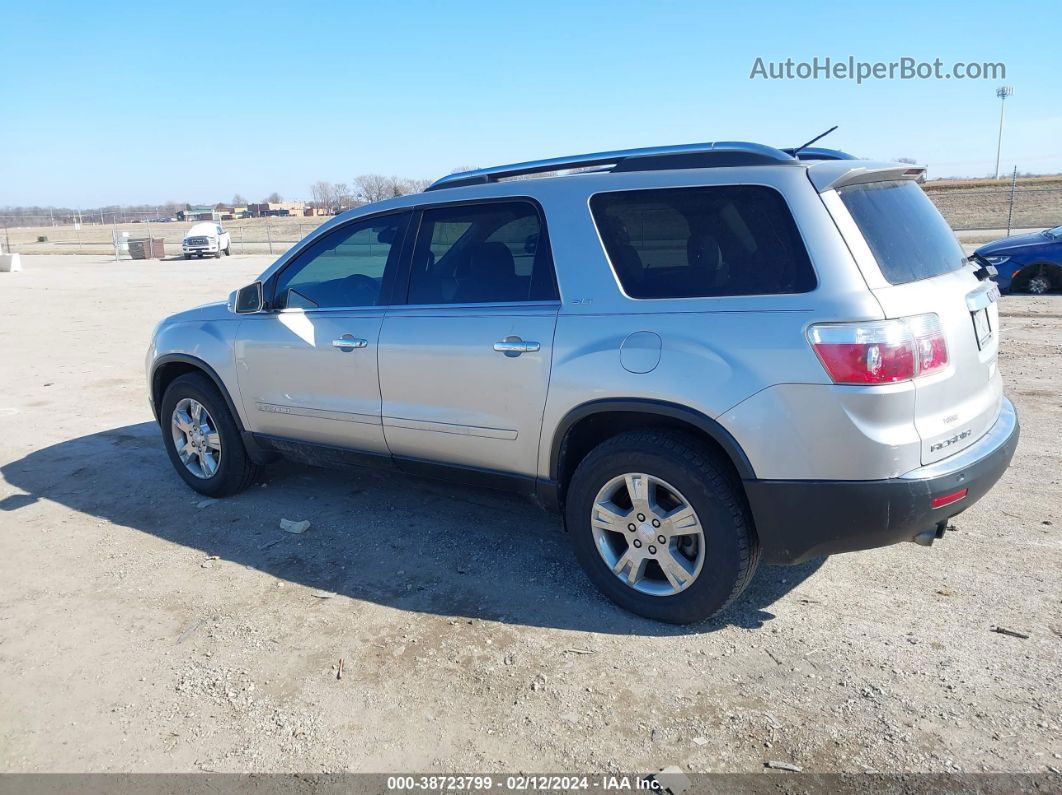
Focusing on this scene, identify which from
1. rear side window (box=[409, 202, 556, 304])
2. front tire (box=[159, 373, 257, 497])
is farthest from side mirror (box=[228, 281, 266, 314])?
rear side window (box=[409, 202, 556, 304])

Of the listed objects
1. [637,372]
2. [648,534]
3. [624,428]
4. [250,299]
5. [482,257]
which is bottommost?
[648,534]

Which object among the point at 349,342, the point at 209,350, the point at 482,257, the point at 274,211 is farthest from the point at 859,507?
the point at 274,211

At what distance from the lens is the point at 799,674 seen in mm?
3291

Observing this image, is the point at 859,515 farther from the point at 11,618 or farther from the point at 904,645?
the point at 11,618

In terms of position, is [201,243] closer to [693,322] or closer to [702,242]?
[702,242]

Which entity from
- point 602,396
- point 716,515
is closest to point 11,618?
point 602,396

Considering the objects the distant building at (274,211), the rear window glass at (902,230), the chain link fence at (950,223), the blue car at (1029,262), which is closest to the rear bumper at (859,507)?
the rear window glass at (902,230)

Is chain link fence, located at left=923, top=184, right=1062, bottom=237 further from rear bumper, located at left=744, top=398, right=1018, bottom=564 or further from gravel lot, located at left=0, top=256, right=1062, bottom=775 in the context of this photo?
rear bumper, located at left=744, top=398, right=1018, bottom=564

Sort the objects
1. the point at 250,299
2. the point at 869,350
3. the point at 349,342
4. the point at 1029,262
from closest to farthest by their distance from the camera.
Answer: the point at 869,350, the point at 349,342, the point at 250,299, the point at 1029,262

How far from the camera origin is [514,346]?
391 cm

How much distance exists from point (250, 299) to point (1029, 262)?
12.6m

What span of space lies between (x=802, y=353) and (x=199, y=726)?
272 centimetres

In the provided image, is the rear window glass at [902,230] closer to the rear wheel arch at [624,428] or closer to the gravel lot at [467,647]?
the rear wheel arch at [624,428]

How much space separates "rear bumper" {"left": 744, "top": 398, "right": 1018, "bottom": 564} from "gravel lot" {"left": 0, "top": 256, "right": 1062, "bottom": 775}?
0.49 m
